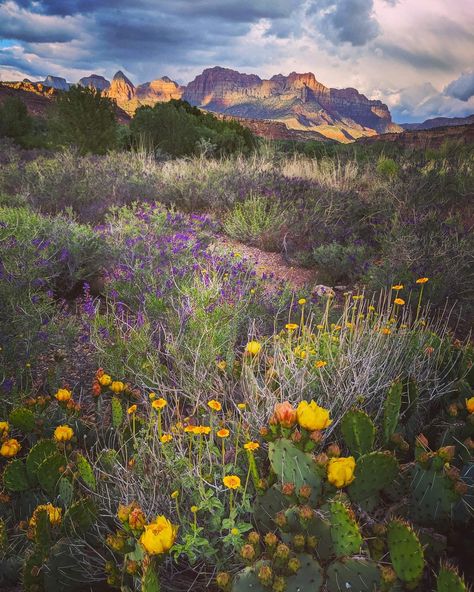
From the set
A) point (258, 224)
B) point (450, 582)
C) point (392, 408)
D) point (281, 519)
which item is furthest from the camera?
point (258, 224)

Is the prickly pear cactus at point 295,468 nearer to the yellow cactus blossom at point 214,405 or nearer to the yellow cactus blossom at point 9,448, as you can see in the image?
the yellow cactus blossom at point 214,405

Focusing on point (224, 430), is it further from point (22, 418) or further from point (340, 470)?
point (22, 418)

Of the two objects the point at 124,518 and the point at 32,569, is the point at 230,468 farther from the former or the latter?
the point at 32,569

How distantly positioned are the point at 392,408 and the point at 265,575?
0.98m

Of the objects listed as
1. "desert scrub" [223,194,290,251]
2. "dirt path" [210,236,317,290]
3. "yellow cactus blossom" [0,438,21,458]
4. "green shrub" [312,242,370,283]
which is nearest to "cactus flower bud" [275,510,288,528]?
"yellow cactus blossom" [0,438,21,458]

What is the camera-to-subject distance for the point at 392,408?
2062mm

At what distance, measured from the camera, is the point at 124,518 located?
1.42m

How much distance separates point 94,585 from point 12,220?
3.92 m

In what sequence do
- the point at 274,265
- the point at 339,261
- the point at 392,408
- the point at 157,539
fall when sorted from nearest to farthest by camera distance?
the point at 157,539 → the point at 392,408 → the point at 339,261 → the point at 274,265

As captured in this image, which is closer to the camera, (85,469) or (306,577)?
(306,577)

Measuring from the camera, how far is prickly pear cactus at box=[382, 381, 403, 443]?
2049 mm

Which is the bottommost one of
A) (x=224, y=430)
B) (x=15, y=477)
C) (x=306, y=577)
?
(x=15, y=477)

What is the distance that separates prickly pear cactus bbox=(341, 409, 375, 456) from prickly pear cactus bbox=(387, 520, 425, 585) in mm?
526

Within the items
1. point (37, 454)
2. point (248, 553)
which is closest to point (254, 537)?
point (248, 553)
